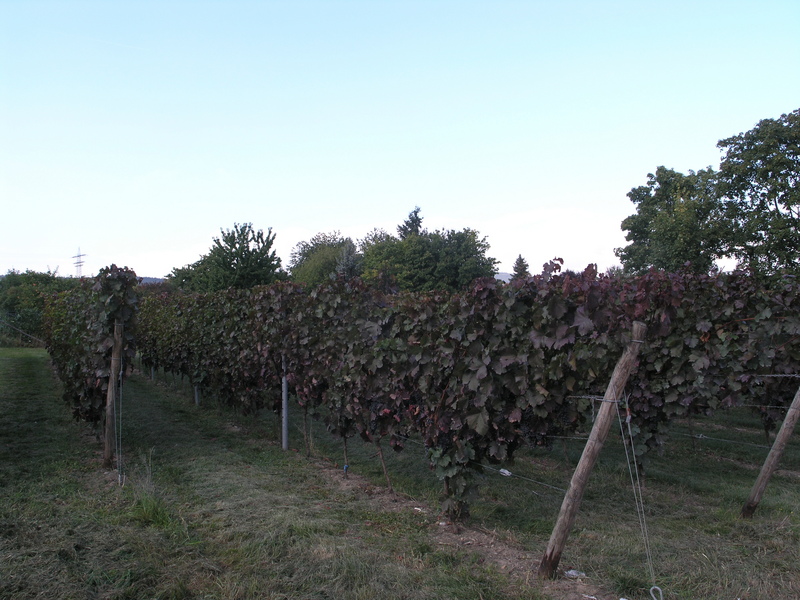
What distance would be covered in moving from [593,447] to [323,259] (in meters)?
63.7

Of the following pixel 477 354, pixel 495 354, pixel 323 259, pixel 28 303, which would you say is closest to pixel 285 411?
pixel 477 354

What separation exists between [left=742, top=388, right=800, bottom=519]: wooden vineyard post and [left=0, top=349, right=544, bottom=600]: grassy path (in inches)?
111

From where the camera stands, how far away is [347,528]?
4.41 meters

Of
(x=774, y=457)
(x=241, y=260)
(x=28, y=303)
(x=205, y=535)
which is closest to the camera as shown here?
(x=205, y=535)

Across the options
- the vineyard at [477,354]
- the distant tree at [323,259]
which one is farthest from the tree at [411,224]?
the vineyard at [477,354]

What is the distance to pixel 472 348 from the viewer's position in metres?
4.55

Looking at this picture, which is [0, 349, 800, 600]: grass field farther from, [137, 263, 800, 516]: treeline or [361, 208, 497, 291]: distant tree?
[361, 208, 497, 291]: distant tree

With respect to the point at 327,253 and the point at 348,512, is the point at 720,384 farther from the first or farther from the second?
the point at 327,253

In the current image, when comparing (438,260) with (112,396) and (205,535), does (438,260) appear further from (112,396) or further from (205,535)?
(205,535)

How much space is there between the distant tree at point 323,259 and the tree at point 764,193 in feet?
51.6

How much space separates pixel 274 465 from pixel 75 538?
2.92m

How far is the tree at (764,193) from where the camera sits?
17.9 meters

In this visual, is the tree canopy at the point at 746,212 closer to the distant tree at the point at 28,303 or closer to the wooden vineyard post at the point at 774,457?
the wooden vineyard post at the point at 774,457

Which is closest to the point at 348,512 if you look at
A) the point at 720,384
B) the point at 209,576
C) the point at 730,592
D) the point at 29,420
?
the point at 209,576
